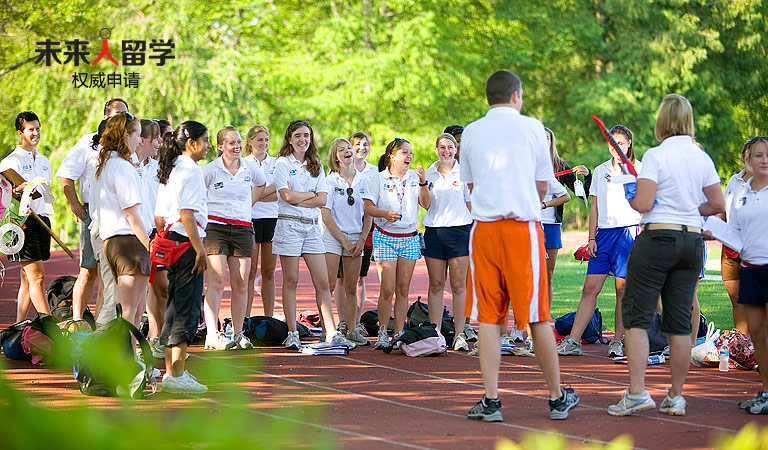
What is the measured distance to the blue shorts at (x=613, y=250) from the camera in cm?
843

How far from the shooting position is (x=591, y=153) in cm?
4128

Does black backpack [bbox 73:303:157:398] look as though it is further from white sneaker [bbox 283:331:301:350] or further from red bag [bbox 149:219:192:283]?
white sneaker [bbox 283:331:301:350]

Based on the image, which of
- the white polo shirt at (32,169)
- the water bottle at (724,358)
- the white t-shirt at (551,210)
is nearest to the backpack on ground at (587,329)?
the white t-shirt at (551,210)

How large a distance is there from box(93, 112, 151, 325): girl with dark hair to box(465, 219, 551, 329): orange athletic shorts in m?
2.26

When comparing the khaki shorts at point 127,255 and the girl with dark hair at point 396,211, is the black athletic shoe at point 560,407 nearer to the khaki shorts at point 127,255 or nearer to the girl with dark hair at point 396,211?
the khaki shorts at point 127,255

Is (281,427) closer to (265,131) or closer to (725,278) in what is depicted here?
(725,278)

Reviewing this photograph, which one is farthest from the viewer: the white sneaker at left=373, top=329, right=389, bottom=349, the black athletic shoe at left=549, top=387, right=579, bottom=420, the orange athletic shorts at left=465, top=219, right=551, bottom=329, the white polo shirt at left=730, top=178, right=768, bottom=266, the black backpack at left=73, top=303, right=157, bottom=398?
the white sneaker at left=373, top=329, right=389, bottom=349

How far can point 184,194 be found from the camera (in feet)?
20.8

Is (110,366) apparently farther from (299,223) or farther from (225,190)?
(299,223)

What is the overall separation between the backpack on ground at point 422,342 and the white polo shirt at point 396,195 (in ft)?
3.19

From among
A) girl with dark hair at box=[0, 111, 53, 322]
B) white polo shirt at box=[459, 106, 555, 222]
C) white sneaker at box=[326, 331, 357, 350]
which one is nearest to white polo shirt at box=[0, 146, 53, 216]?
girl with dark hair at box=[0, 111, 53, 322]

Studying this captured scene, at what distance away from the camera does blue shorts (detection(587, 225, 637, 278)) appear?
843cm

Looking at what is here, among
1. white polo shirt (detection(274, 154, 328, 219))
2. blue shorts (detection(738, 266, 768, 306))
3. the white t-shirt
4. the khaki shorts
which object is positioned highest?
white polo shirt (detection(274, 154, 328, 219))

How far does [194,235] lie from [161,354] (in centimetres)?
223
